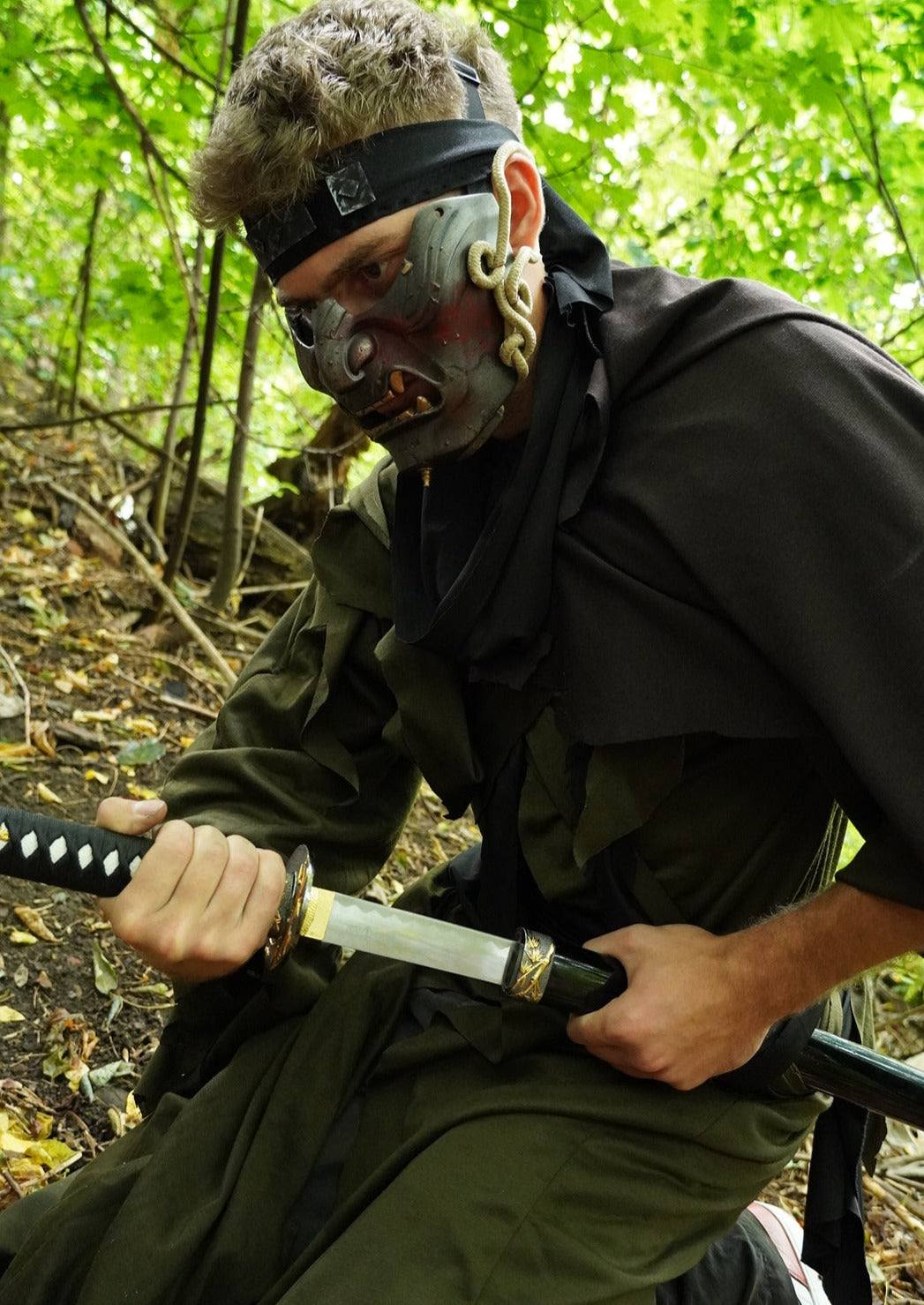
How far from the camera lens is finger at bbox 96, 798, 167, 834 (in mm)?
1675

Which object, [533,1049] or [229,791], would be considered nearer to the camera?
[533,1049]

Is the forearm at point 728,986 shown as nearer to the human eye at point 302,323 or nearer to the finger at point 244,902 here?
the finger at point 244,902

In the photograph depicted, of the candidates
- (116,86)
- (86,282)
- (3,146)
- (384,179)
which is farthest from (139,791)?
(3,146)

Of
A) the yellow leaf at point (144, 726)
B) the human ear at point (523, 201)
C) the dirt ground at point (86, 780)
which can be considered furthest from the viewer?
the yellow leaf at point (144, 726)

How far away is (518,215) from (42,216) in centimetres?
788

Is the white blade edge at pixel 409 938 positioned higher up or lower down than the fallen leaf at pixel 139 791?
higher up

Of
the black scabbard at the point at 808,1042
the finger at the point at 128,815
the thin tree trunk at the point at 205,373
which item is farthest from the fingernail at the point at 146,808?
the thin tree trunk at the point at 205,373

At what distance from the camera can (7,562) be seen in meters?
4.66

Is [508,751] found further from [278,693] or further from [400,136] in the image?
[400,136]

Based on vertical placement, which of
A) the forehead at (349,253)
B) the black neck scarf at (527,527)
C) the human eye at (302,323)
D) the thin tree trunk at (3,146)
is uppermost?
the thin tree trunk at (3,146)

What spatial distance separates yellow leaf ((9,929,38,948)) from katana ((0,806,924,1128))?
1427 mm

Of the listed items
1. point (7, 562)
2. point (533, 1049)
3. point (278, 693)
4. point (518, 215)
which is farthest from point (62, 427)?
point (533, 1049)

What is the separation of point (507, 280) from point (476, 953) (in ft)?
3.90

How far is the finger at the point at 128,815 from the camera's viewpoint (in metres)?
1.67
